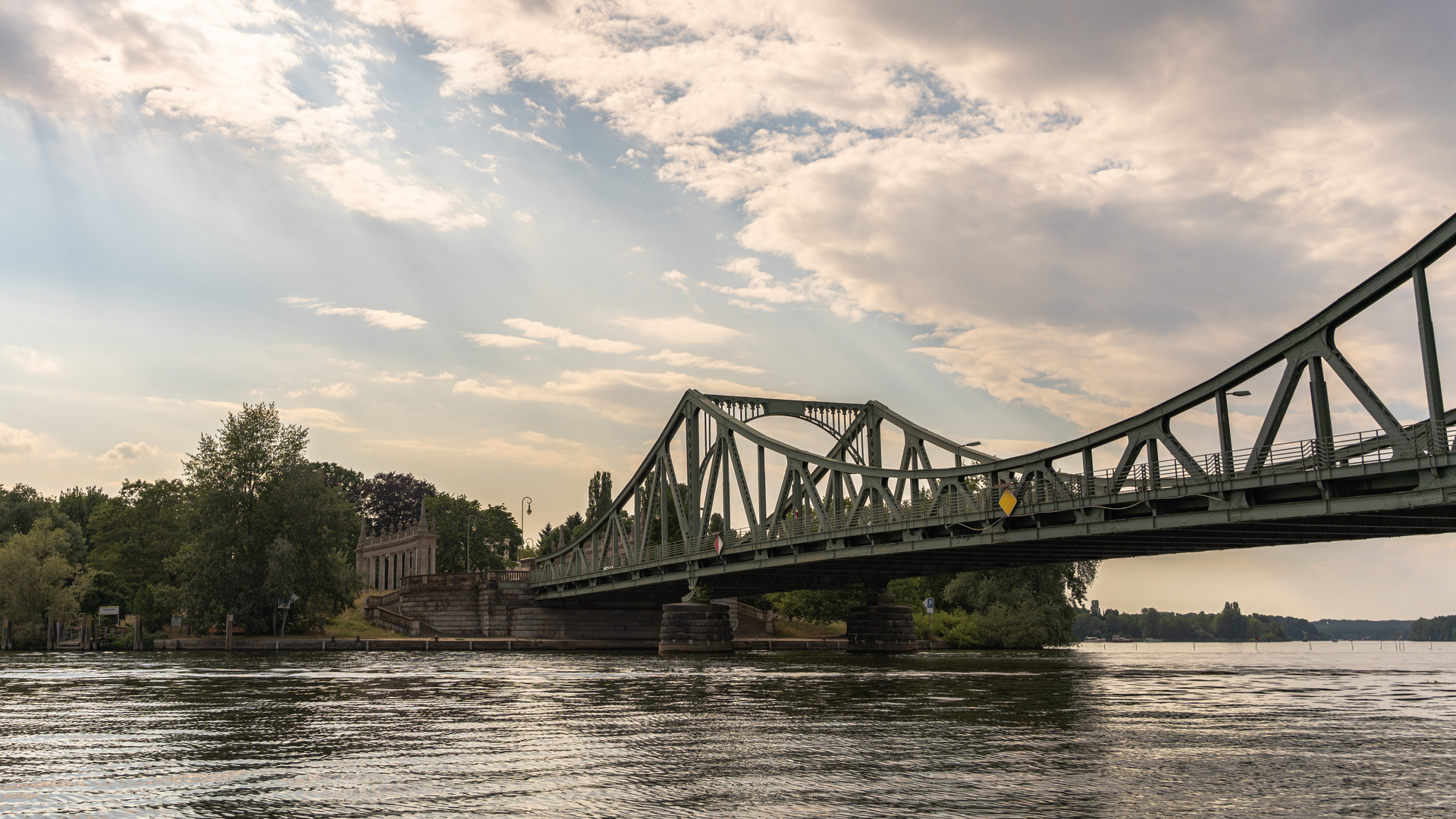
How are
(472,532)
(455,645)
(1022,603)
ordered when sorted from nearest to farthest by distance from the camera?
(455,645) < (1022,603) < (472,532)

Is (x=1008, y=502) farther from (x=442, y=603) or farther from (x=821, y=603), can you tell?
(x=442, y=603)

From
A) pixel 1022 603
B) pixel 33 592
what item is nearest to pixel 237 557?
pixel 33 592

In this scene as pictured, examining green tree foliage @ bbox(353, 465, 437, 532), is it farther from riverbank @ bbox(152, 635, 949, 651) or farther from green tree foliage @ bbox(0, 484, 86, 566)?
riverbank @ bbox(152, 635, 949, 651)

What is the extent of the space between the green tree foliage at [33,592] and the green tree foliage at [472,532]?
58074 millimetres

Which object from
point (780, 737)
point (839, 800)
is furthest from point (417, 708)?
point (839, 800)

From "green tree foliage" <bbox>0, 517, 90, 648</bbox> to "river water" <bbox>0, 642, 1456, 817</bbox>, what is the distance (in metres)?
39.3

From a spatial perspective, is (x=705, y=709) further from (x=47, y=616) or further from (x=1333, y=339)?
(x=47, y=616)

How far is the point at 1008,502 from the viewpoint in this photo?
1746 inches

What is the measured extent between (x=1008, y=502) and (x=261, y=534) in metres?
53.3

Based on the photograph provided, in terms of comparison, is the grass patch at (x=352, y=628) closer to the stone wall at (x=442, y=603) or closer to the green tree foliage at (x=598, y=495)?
the stone wall at (x=442, y=603)

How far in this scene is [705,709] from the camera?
2716 cm

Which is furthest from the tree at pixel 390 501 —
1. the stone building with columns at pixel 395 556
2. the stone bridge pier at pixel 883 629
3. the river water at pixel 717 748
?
the river water at pixel 717 748

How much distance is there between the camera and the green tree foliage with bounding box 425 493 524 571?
5221 inches

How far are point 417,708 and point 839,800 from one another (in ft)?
53.9
